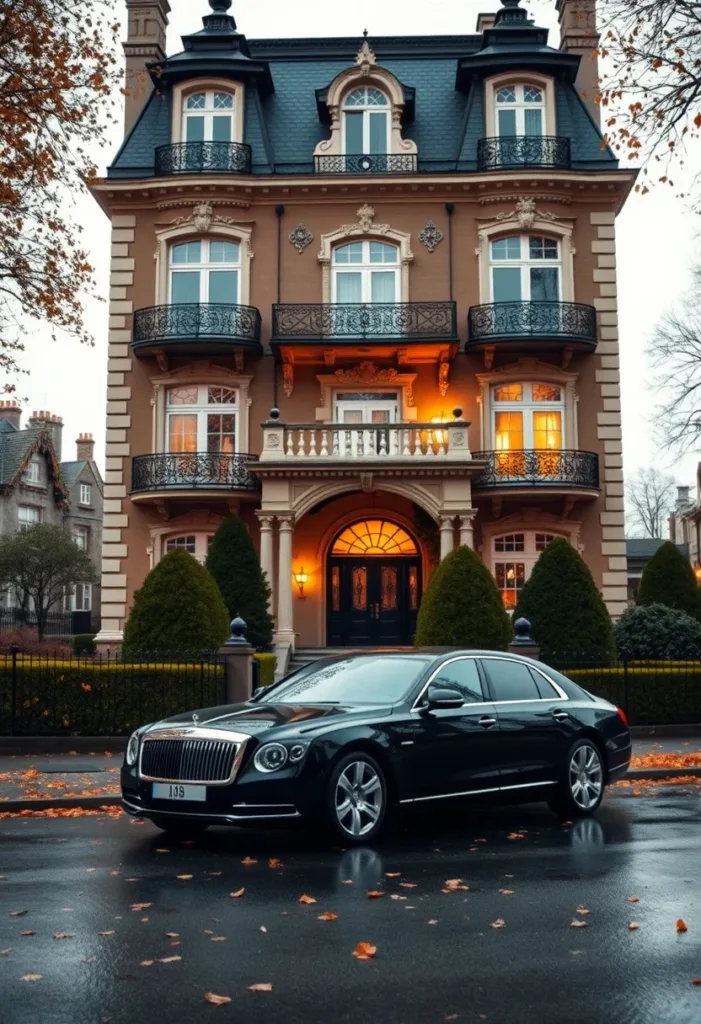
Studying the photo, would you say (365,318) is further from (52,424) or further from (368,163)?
(52,424)

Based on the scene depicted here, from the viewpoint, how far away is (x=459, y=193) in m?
29.0

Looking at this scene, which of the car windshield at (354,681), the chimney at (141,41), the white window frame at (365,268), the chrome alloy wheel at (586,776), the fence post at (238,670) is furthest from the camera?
the chimney at (141,41)

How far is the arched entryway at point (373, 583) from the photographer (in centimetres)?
2917

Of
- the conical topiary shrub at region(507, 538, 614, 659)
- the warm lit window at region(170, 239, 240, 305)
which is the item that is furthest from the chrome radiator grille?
the warm lit window at region(170, 239, 240, 305)

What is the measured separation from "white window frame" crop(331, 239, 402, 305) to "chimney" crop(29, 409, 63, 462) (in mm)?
30579

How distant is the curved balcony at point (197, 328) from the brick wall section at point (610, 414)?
28.0ft

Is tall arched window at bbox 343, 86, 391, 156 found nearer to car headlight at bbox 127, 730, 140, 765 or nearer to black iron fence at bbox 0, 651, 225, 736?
black iron fence at bbox 0, 651, 225, 736

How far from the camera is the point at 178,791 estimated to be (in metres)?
8.97

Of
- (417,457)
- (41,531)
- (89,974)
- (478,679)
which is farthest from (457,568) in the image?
(41,531)

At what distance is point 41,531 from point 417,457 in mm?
24709

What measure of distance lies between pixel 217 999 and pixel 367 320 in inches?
945

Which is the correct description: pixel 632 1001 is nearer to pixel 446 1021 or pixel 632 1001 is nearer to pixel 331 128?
pixel 446 1021

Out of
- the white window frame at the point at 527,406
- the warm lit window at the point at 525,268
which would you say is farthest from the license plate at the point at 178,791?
the warm lit window at the point at 525,268

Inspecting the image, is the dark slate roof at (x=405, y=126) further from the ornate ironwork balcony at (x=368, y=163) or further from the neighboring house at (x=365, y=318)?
the ornate ironwork balcony at (x=368, y=163)
